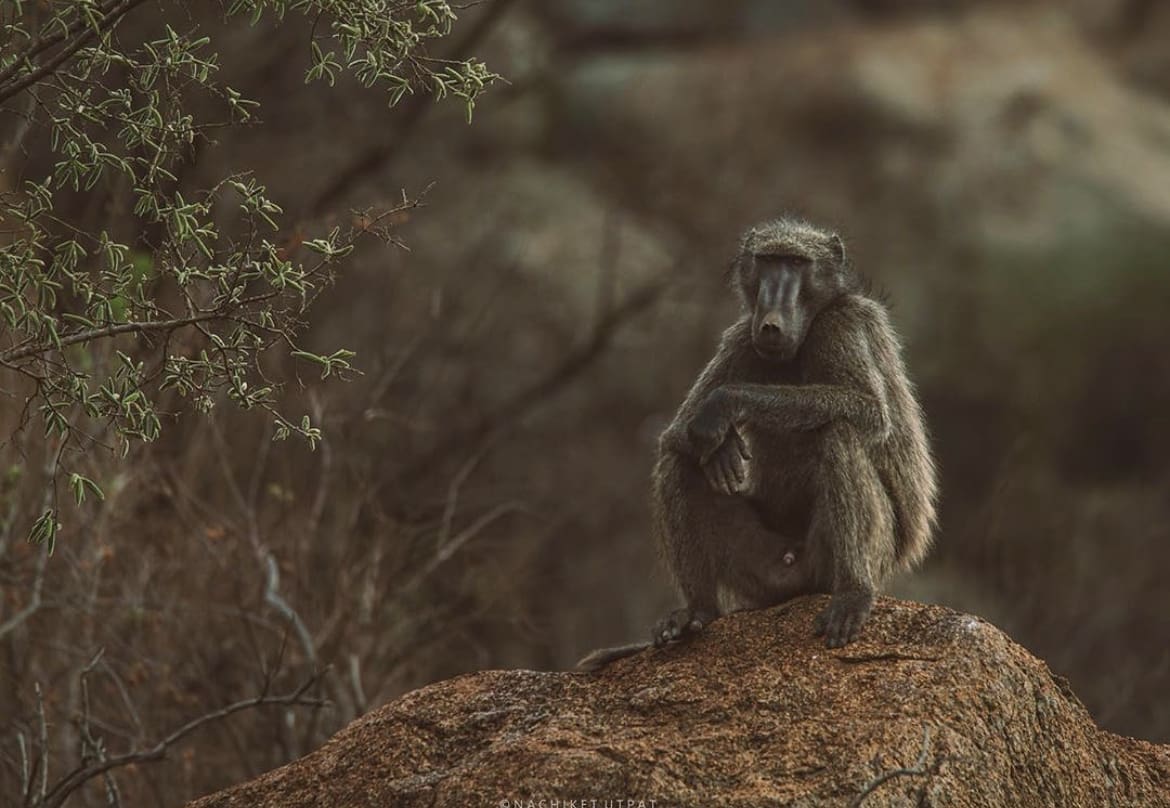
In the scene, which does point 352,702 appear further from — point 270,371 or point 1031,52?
point 1031,52

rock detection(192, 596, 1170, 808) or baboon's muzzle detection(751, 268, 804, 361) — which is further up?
baboon's muzzle detection(751, 268, 804, 361)

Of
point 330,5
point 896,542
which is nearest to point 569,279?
point 896,542

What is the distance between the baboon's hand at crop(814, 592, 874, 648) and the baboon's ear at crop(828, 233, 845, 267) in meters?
1.56

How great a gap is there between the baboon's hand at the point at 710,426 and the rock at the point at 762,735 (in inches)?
25.1

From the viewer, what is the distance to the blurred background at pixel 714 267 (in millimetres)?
13828

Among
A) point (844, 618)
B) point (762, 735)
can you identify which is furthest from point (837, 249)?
point (762, 735)

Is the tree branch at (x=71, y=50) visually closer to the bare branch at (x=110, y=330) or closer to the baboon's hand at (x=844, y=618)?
the bare branch at (x=110, y=330)

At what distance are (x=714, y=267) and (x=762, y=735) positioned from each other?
1217cm

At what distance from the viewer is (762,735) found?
209 inches

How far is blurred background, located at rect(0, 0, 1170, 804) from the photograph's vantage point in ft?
45.4

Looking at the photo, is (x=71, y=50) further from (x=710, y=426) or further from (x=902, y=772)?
(x=902, y=772)

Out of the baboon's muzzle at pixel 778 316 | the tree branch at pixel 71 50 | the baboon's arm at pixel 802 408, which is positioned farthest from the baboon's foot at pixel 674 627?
the tree branch at pixel 71 50

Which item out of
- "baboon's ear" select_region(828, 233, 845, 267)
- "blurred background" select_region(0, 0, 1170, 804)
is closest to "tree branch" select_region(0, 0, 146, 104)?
"baboon's ear" select_region(828, 233, 845, 267)

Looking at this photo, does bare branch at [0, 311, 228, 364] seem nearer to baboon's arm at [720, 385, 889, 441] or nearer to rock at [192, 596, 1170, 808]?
rock at [192, 596, 1170, 808]
